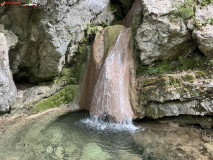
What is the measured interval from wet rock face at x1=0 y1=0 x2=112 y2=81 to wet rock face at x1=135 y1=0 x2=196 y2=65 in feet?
10.6

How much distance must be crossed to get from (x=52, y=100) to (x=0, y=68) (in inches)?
96.3

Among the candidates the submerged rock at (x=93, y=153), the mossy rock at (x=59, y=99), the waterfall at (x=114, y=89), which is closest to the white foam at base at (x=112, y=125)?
the waterfall at (x=114, y=89)

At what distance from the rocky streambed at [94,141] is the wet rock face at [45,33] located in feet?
9.32

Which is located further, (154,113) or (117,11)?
(117,11)

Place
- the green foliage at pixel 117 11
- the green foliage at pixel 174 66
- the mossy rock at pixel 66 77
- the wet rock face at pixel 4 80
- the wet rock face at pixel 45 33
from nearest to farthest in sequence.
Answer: the wet rock face at pixel 4 80 → the green foliage at pixel 174 66 → the wet rock face at pixel 45 33 → the mossy rock at pixel 66 77 → the green foliage at pixel 117 11

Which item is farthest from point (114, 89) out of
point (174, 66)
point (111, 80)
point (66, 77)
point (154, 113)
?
point (66, 77)

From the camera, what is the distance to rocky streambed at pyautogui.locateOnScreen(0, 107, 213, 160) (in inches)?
169

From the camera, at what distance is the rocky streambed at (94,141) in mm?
4281

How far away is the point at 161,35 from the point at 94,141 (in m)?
4.59

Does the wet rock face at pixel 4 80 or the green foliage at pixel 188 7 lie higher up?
the green foliage at pixel 188 7

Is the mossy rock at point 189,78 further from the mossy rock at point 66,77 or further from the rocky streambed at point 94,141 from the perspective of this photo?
the mossy rock at point 66,77

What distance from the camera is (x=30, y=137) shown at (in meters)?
4.98

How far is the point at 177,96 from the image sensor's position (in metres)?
5.70

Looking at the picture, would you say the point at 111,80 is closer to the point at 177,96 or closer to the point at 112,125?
the point at 112,125
